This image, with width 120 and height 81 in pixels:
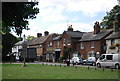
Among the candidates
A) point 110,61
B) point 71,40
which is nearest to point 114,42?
point 110,61

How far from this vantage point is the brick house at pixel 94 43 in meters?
53.5

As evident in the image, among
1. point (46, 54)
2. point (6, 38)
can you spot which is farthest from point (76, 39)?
point (6, 38)

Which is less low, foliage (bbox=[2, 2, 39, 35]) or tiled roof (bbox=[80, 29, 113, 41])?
tiled roof (bbox=[80, 29, 113, 41])

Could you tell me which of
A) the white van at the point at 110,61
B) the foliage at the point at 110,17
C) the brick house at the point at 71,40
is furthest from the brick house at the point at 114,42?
the foliage at the point at 110,17

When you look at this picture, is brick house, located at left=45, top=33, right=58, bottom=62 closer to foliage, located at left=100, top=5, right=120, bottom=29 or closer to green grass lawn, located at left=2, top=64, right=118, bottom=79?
foliage, located at left=100, top=5, right=120, bottom=29

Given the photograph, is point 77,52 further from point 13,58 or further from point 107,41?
point 13,58

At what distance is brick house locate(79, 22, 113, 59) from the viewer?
5350 cm

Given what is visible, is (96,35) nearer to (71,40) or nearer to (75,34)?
(71,40)

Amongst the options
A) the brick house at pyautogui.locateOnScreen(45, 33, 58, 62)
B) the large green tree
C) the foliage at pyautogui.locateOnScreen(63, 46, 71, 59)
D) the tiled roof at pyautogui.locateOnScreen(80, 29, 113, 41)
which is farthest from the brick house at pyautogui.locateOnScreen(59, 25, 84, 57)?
the large green tree

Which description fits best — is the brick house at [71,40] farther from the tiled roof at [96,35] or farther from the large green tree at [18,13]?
→ the large green tree at [18,13]

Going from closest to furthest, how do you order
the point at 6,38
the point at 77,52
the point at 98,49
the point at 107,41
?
the point at 107,41
the point at 98,49
the point at 77,52
the point at 6,38

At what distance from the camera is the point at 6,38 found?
67938 mm

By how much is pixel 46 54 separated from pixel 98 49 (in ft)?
82.3

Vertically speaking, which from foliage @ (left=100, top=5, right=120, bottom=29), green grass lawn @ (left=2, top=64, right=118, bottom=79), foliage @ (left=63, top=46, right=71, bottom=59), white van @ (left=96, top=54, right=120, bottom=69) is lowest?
green grass lawn @ (left=2, top=64, right=118, bottom=79)
